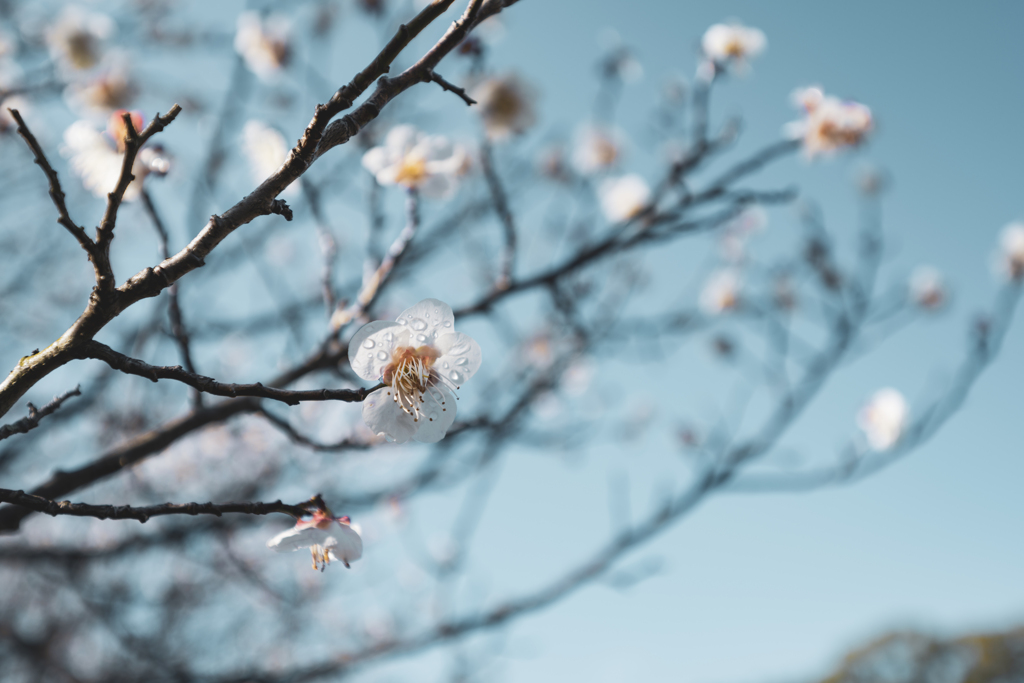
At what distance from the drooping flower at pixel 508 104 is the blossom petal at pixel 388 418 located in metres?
2.12

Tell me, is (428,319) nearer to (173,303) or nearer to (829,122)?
(173,303)

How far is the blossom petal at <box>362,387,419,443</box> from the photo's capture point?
3.17ft

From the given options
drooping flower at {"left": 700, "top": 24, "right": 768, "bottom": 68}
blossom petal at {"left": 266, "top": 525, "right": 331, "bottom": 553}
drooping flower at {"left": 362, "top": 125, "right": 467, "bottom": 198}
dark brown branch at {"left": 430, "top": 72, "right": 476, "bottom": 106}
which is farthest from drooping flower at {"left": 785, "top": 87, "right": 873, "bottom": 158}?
blossom petal at {"left": 266, "top": 525, "right": 331, "bottom": 553}

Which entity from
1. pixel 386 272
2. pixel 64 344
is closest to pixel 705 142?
pixel 386 272

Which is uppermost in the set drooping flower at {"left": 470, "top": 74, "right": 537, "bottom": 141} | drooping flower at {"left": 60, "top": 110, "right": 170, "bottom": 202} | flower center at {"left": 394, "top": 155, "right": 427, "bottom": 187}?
drooping flower at {"left": 470, "top": 74, "right": 537, "bottom": 141}

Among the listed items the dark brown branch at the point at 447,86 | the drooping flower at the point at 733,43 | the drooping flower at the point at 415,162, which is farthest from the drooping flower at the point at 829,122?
the dark brown branch at the point at 447,86

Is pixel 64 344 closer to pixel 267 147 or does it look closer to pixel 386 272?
pixel 386 272

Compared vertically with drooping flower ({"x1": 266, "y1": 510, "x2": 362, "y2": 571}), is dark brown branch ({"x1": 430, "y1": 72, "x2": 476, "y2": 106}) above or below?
above

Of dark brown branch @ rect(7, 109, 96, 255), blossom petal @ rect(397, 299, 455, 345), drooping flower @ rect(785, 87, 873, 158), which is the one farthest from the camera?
drooping flower @ rect(785, 87, 873, 158)

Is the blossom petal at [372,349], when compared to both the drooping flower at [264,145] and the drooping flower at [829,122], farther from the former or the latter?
the drooping flower at [829,122]

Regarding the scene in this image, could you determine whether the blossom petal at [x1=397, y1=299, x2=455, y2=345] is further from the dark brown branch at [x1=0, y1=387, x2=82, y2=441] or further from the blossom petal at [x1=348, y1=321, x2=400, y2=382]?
the dark brown branch at [x1=0, y1=387, x2=82, y2=441]

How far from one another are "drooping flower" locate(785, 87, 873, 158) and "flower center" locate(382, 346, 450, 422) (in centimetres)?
224

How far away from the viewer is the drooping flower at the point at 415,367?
0.97 m

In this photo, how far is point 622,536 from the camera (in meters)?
2.37
